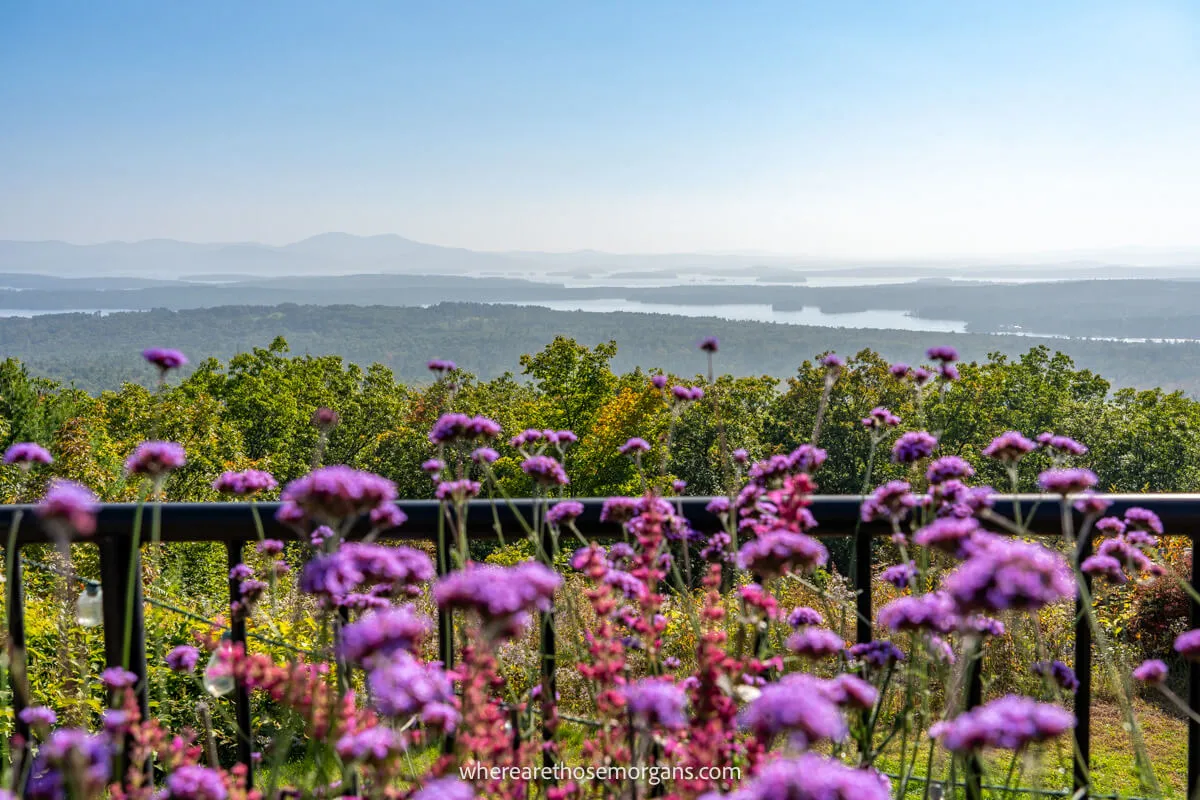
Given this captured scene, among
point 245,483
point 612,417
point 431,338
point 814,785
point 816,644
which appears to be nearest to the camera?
point 814,785

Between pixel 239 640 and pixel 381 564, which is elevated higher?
pixel 381 564

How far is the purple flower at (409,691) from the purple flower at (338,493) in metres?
0.16

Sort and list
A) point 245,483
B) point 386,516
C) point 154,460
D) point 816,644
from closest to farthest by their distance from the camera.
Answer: point 816,644 < point 154,460 < point 386,516 < point 245,483

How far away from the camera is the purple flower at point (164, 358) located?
1.27 m

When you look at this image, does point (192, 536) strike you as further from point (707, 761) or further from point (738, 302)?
point (738, 302)

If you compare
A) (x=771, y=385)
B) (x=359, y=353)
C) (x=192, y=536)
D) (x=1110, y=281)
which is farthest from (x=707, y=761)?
(x=359, y=353)

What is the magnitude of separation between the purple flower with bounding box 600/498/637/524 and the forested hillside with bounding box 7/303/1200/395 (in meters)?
87.5

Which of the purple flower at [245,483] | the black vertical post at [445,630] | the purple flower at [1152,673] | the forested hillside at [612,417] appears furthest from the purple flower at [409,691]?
the forested hillside at [612,417]

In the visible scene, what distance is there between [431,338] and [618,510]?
138 metres

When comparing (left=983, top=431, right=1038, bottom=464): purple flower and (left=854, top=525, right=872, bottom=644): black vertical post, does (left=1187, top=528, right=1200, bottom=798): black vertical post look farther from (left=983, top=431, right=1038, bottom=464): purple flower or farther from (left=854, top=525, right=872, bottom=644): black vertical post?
(left=854, top=525, right=872, bottom=644): black vertical post

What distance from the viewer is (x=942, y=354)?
1.62 m

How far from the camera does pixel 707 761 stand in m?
0.87

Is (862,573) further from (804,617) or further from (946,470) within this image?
(946,470)

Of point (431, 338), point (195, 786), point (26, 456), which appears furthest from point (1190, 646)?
point (431, 338)
